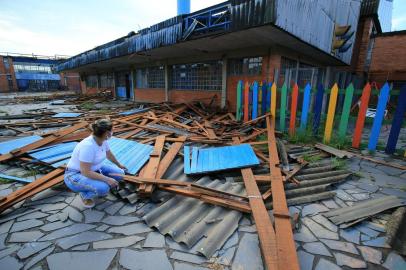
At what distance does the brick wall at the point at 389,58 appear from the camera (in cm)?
1229

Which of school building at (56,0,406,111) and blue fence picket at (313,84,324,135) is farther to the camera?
school building at (56,0,406,111)

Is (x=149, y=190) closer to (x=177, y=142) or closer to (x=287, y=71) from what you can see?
(x=177, y=142)

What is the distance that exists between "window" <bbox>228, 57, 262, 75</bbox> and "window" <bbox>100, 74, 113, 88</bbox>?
53.2ft

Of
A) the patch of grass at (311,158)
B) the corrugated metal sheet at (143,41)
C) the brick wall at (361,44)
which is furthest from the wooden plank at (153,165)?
the brick wall at (361,44)

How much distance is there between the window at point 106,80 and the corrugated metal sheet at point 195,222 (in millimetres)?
22039

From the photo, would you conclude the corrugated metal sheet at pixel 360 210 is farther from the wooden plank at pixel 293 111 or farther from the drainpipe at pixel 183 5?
the drainpipe at pixel 183 5

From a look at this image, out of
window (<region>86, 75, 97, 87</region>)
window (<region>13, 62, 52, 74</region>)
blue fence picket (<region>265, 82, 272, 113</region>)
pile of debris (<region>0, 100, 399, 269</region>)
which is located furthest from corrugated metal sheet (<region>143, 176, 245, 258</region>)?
window (<region>13, 62, 52, 74</region>)

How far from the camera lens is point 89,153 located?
108 inches

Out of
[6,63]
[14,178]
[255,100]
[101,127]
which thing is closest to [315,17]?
[255,100]

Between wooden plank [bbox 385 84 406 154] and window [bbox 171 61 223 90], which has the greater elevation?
window [bbox 171 61 223 90]

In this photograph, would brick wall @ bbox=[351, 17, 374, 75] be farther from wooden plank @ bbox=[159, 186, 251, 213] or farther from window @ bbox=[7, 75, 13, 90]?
window @ bbox=[7, 75, 13, 90]

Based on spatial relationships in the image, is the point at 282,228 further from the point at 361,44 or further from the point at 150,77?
the point at 361,44

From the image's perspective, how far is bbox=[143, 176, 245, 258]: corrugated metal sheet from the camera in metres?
2.39

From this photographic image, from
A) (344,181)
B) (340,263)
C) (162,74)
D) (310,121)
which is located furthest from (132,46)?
(340,263)
